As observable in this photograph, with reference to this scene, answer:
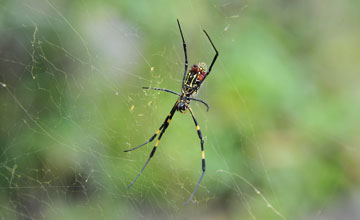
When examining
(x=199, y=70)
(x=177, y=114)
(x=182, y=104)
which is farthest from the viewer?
(x=177, y=114)

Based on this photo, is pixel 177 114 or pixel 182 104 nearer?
pixel 182 104

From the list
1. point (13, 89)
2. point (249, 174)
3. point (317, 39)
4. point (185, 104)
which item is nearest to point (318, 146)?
point (249, 174)

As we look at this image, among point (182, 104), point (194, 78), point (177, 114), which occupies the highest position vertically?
point (194, 78)

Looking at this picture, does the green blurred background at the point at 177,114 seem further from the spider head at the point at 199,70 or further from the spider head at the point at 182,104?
the spider head at the point at 199,70

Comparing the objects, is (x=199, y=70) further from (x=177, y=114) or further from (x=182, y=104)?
(x=177, y=114)

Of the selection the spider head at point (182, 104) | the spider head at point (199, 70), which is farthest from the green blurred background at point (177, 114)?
the spider head at point (199, 70)

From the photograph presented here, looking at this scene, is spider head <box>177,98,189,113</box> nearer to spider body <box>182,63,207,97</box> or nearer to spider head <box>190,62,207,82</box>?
spider body <box>182,63,207,97</box>

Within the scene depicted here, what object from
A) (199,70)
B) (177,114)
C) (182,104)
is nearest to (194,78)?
(199,70)

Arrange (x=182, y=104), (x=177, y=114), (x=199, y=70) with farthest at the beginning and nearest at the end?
(x=177, y=114) < (x=182, y=104) < (x=199, y=70)

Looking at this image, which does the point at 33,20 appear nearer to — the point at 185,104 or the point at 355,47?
the point at 185,104
